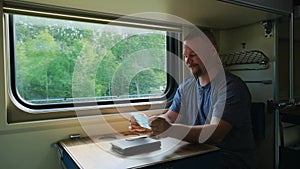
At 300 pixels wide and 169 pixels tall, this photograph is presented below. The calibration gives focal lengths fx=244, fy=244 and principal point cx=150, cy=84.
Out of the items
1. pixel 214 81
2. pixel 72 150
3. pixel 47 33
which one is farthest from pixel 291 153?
pixel 47 33

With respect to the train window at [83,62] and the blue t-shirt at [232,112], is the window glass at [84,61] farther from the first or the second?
the blue t-shirt at [232,112]

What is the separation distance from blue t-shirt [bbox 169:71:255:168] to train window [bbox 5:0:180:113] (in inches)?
22.3

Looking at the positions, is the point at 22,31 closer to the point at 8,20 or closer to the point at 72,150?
the point at 8,20

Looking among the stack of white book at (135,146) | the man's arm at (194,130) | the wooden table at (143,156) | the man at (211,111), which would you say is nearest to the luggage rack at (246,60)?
the man at (211,111)

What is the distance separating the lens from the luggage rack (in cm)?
184

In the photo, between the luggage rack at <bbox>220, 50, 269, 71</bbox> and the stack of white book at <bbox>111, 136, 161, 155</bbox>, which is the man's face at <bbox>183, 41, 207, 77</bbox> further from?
the stack of white book at <bbox>111, 136, 161, 155</bbox>

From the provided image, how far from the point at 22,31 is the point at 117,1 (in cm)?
64

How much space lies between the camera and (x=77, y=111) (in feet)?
5.44

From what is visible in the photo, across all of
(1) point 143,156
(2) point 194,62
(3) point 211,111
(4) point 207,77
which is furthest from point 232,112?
(1) point 143,156

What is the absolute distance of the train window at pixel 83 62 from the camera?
1.57 metres

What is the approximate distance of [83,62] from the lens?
1.80 metres

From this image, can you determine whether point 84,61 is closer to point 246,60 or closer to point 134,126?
point 134,126

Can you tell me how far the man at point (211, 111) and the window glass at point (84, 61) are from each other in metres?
0.40

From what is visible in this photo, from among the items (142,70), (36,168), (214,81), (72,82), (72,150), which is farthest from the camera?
(142,70)
